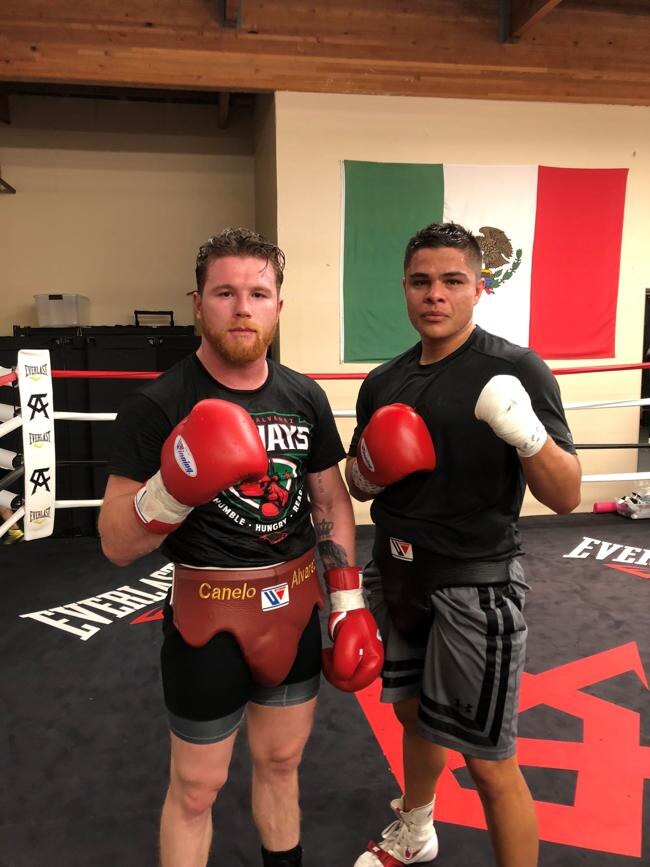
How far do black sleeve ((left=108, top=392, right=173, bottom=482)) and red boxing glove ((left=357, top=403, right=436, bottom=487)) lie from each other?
0.37 m

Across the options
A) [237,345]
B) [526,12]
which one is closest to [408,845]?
[237,345]

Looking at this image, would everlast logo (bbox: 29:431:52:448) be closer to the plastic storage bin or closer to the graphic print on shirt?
the graphic print on shirt

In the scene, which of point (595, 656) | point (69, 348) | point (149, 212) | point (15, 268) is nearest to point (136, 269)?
point (149, 212)

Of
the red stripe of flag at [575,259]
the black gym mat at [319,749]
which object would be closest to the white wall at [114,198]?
the red stripe of flag at [575,259]

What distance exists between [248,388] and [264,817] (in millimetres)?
794

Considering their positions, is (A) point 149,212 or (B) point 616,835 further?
(A) point 149,212

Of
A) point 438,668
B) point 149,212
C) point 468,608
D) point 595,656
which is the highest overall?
point 149,212

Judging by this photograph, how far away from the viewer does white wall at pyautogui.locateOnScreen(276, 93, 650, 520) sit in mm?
3689

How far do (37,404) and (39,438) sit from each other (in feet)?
0.49

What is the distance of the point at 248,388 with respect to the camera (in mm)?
1089

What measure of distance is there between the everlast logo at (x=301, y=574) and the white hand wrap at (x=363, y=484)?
22cm

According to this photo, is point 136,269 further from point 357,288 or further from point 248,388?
point 248,388

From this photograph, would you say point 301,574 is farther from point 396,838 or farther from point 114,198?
point 114,198

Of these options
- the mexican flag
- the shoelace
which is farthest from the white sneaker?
the mexican flag
